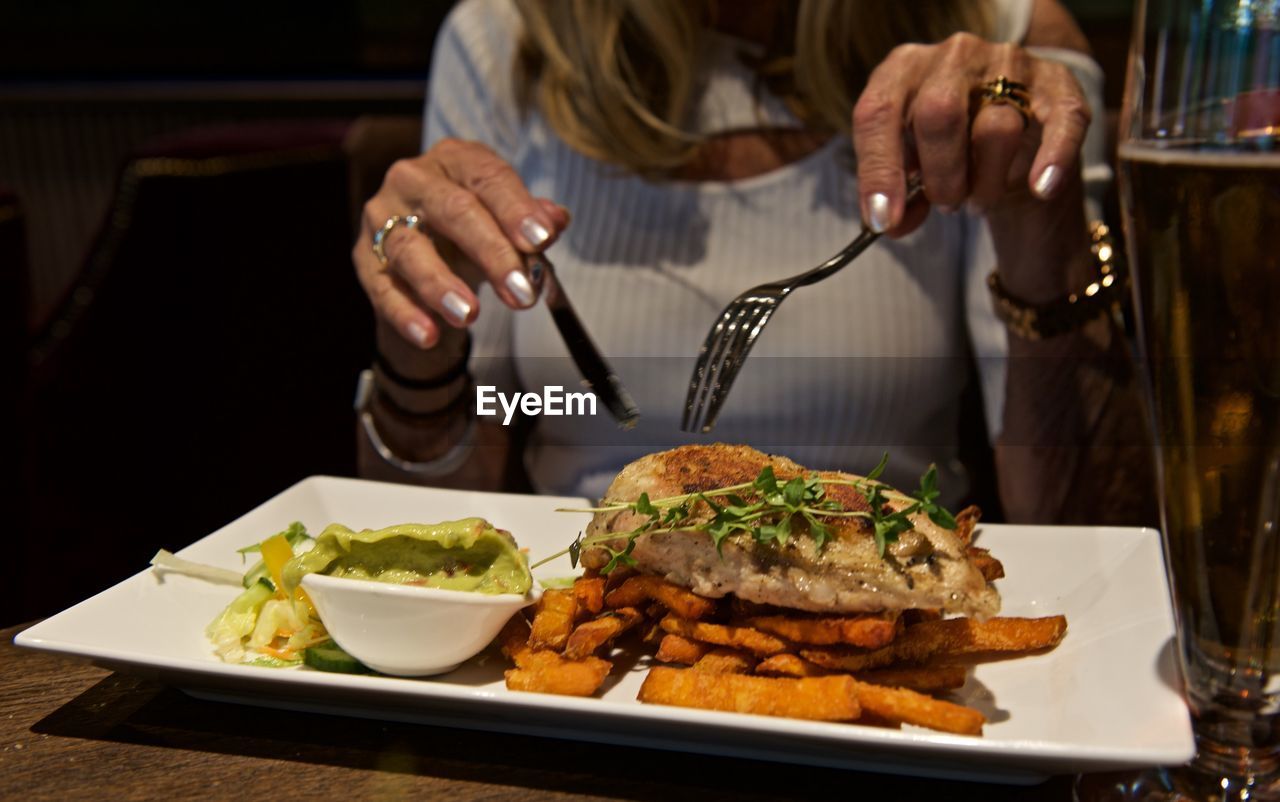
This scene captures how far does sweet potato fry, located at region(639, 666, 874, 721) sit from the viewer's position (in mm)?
755

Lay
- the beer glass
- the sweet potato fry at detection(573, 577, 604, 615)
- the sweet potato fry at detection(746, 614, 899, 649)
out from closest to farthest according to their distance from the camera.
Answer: the beer glass < the sweet potato fry at detection(746, 614, 899, 649) < the sweet potato fry at detection(573, 577, 604, 615)

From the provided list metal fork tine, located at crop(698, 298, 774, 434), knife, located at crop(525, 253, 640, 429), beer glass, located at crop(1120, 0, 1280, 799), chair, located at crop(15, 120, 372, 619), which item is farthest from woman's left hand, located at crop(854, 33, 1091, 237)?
chair, located at crop(15, 120, 372, 619)

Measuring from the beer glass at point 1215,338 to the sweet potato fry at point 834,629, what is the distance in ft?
0.61

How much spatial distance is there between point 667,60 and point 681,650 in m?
1.19

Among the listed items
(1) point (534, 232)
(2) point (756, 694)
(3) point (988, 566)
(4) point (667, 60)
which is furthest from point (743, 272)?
(2) point (756, 694)

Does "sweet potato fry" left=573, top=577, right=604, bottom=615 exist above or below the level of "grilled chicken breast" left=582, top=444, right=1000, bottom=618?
below

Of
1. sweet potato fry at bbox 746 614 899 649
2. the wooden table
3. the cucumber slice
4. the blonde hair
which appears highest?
the blonde hair

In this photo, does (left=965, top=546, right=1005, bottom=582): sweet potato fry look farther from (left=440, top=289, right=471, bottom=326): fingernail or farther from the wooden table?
(left=440, top=289, right=471, bottom=326): fingernail

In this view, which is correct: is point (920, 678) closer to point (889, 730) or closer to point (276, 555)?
point (889, 730)

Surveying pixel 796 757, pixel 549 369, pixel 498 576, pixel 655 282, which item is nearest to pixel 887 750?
pixel 796 757

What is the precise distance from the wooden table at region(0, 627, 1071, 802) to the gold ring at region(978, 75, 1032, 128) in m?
0.69

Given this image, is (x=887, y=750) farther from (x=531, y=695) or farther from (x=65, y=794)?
(x=65, y=794)

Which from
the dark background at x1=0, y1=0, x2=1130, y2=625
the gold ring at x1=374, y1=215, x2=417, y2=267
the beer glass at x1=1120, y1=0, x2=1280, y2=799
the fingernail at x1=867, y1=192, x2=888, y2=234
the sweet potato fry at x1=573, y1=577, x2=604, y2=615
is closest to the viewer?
the beer glass at x1=1120, y1=0, x2=1280, y2=799

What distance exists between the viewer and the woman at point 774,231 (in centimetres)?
118
